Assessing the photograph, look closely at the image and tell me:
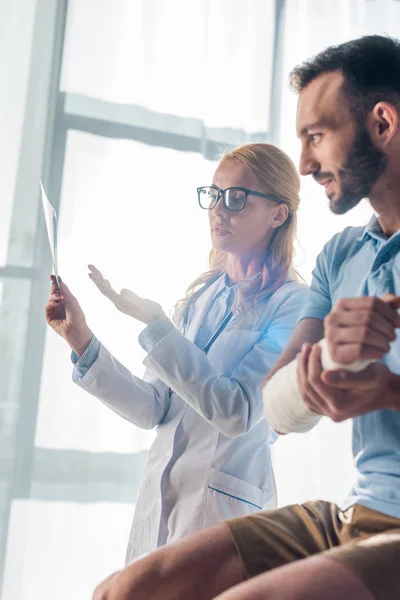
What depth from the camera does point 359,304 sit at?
73 cm

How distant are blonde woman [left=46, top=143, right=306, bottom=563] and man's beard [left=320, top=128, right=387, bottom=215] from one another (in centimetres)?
44

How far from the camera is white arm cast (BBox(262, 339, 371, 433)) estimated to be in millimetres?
889

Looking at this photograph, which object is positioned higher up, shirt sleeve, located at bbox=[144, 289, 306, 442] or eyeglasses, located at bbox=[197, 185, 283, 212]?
eyeglasses, located at bbox=[197, 185, 283, 212]

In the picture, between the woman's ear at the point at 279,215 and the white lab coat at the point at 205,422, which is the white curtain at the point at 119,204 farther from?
the white lab coat at the point at 205,422

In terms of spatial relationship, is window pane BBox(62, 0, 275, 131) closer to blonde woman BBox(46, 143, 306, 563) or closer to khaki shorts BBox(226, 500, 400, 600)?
blonde woman BBox(46, 143, 306, 563)

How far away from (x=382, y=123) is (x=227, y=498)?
795 millimetres

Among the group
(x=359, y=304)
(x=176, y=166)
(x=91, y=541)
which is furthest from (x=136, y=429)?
(x=359, y=304)

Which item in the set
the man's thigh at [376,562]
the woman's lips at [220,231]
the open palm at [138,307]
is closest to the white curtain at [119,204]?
the woman's lips at [220,231]

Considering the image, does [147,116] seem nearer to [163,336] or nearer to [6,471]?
[163,336]

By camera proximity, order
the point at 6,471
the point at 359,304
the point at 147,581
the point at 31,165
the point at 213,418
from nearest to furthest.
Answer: the point at 359,304 → the point at 147,581 → the point at 213,418 → the point at 6,471 → the point at 31,165

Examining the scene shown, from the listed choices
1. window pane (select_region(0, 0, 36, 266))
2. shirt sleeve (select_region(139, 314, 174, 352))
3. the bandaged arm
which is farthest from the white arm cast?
window pane (select_region(0, 0, 36, 266))

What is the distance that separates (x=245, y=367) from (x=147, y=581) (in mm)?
592

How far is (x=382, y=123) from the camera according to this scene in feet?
3.54

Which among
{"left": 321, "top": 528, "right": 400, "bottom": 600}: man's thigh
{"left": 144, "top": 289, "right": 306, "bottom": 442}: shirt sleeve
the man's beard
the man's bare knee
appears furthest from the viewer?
{"left": 144, "top": 289, "right": 306, "bottom": 442}: shirt sleeve
